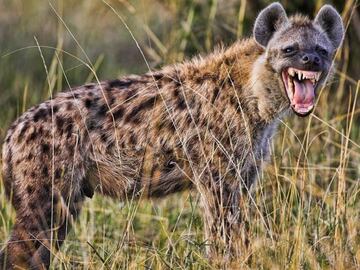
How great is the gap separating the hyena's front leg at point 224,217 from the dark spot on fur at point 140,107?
21.0 inches

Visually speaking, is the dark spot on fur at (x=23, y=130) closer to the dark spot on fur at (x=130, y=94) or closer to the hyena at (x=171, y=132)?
the hyena at (x=171, y=132)

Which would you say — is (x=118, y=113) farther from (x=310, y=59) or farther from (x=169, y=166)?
(x=310, y=59)

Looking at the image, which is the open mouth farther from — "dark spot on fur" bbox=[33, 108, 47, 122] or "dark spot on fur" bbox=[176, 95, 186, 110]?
"dark spot on fur" bbox=[33, 108, 47, 122]

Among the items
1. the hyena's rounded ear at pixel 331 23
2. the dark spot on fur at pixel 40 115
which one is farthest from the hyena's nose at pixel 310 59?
the dark spot on fur at pixel 40 115

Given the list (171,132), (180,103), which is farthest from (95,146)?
(180,103)

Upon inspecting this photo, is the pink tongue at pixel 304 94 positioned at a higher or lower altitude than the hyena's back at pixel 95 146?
higher

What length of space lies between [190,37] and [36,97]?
5.09 feet

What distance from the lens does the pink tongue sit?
5.75 m

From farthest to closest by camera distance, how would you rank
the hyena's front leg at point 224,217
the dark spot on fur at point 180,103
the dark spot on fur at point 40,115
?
the dark spot on fur at point 180,103 → the dark spot on fur at point 40,115 → the hyena's front leg at point 224,217

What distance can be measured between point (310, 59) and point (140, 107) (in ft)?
3.09

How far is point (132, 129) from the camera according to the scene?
5875mm

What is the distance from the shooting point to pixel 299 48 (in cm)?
587

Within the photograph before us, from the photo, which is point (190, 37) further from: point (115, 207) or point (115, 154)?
point (115, 154)

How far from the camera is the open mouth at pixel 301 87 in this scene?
226 inches
